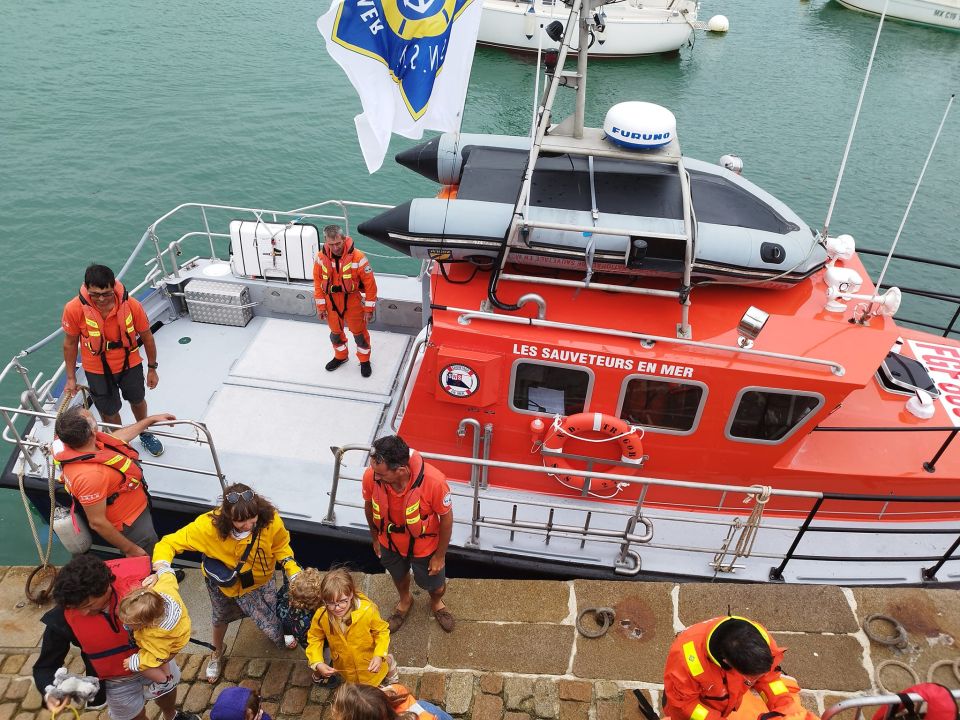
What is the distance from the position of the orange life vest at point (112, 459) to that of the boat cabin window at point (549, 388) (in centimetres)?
250

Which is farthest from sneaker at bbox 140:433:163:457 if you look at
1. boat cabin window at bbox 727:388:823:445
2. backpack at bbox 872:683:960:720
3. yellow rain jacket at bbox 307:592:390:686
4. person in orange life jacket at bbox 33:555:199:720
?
backpack at bbox 872:683:960:720

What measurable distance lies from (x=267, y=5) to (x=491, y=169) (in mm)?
21042

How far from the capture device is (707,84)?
866 inches

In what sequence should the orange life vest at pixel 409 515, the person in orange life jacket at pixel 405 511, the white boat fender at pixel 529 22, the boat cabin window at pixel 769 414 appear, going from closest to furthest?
1. the person in orange life jacket at pixel 405 511
2. the orange life vest at pixel 409 515
3. the boat cabin window at pixel 769 414
4. the white boat fender at pixel 529 22

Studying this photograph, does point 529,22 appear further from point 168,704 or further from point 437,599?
point 168,704

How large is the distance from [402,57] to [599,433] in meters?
2.77

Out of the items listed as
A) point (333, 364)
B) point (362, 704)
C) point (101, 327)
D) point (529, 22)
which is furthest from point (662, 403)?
point (529, 22)

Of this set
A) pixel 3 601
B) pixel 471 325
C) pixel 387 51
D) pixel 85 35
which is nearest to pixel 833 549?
pixel 471 325

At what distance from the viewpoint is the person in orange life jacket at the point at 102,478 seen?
154 inches

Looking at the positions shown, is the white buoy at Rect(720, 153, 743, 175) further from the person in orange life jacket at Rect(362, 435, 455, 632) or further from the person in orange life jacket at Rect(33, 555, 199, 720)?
the person in orange life jacket at Rect(33, 555, 199, 720)

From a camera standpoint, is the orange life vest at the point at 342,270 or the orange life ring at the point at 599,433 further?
the orange life vest at the point at 342,270

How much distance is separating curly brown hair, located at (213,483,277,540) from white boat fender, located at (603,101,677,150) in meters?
3.30

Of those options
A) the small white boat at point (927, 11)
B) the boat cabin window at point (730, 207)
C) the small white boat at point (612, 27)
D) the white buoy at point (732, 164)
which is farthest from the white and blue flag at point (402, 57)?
the small white boat at point (927, 11)

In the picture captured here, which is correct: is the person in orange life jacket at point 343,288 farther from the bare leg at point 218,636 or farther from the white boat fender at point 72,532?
the bare leg at point 218,636
